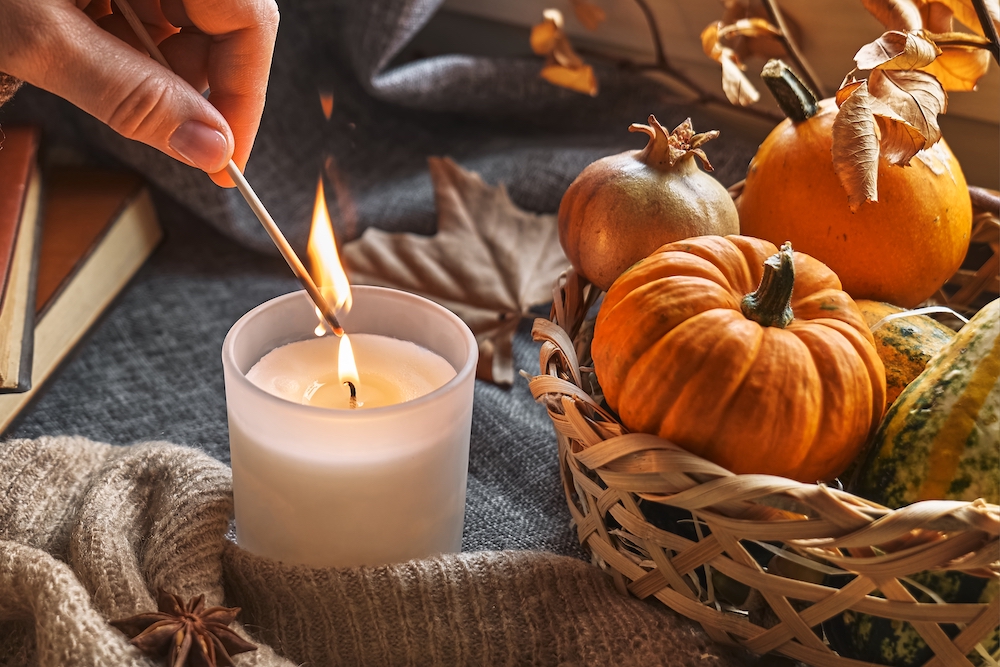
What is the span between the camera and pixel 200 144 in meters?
0.53

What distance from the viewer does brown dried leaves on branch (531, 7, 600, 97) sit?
3.23ft

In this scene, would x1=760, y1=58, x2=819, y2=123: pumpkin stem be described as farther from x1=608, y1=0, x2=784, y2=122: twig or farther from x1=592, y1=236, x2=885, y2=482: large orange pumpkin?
x1=608, y1=0, x2=784, y2=122: twig

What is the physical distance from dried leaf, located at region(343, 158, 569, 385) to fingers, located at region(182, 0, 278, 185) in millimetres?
272

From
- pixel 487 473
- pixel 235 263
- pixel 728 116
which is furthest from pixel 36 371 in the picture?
pixel 728 116

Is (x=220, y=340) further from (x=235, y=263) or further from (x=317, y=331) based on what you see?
(x=317, y=331)

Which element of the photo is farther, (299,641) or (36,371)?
(36,371)

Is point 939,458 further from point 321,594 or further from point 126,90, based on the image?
point 126,90

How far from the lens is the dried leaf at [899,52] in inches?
22.2

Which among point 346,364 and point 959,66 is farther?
point 959,66

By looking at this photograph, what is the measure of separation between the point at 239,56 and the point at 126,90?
0.14 meters

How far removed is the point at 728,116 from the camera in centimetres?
104

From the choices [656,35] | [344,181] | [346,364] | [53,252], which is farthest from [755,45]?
[53,252]

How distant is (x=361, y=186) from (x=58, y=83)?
0.55 meters

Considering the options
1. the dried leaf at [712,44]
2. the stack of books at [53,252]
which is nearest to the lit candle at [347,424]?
the stack of books at [53,252]
